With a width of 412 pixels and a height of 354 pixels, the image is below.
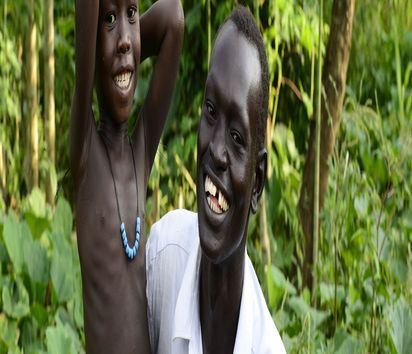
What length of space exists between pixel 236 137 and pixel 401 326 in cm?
83

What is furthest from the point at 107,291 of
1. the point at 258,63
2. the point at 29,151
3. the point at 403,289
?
the point at 29,151

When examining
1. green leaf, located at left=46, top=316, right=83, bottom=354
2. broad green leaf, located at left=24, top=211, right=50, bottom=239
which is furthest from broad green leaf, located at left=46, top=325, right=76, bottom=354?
broad green leaf, located at left=24, top=211, right=50, bottom=239

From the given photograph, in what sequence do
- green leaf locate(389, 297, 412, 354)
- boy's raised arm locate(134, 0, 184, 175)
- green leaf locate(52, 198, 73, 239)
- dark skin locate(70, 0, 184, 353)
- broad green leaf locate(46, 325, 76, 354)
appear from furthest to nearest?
green leaf locate(52, 198, 73, 239) → green leaf locate(389, 297, 412, 354) → broad green leaf locate(46, 325, 76, 354) → boy's raised arm locate(134, 0, 184, 175) → dark skin locate(70, 0, 184, 353)

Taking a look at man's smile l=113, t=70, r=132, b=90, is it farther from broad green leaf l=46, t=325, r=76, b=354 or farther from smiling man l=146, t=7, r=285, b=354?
broad green leaf l=46, t=325, r=76, b=354

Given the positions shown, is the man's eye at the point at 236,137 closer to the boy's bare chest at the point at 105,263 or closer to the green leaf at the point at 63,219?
the boy's bare chest at the point at 105,263

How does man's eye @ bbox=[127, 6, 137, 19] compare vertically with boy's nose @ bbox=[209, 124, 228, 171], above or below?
above

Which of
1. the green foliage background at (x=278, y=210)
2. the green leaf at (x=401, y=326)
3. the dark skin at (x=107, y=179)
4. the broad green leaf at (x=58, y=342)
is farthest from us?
the green foliage background at (x=278, y=210)

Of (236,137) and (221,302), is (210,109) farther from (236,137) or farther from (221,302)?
(221,302)

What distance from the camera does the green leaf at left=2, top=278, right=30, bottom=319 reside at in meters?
1.78

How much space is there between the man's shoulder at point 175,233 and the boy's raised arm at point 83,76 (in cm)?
11

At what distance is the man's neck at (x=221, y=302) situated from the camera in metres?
1.06

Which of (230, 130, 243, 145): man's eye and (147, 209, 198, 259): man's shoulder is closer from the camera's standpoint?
(230, 130, 243, 145): man's eye

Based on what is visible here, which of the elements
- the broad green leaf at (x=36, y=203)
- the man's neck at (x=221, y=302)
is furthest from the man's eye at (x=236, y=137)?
the broad green leaf at (x=36, y=203)

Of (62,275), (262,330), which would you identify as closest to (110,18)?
(262,330)
